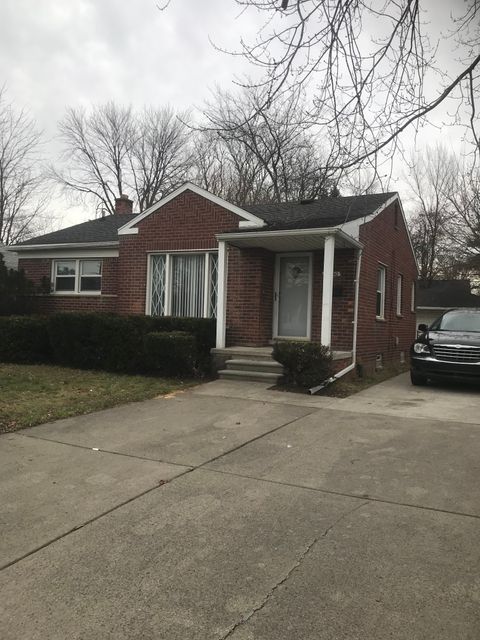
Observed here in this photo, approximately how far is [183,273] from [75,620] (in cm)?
1114

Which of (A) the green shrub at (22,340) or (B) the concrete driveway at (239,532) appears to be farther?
(A) the green shrub at (22,340)

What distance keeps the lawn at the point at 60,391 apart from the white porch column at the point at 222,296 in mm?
1637

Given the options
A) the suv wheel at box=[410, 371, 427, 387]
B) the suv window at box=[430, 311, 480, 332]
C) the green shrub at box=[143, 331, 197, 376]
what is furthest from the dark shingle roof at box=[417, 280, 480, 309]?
the green shrub at box=[143, 331, 197, 376]

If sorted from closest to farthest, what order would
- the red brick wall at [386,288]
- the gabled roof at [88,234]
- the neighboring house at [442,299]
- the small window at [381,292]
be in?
the red brick wall at [386,288] → the small window at [381,292] → the gabled roof at [88,234] → the neighboring house at [442,299]

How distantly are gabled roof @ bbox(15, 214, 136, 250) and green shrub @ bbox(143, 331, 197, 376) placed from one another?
18.3 feet

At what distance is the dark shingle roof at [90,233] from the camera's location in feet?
51.3

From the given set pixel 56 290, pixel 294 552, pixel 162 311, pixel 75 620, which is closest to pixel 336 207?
pixel 162 311

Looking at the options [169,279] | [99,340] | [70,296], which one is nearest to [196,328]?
[99,340]

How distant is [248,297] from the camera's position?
1229cm

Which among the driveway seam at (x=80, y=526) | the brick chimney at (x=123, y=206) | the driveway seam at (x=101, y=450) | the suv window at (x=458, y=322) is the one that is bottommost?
the driveway seam at (x=80, y=526)

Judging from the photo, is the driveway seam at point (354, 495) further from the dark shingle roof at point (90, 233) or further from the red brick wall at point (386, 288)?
the dark shingle roof at point (90, 233)

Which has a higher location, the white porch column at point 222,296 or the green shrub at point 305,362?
the white porch column at point 222,296

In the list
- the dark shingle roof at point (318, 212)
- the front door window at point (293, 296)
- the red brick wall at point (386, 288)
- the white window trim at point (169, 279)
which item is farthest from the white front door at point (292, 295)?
the white window trim at point (169, 279)

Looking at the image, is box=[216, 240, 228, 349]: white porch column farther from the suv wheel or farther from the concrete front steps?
the suv wheel
